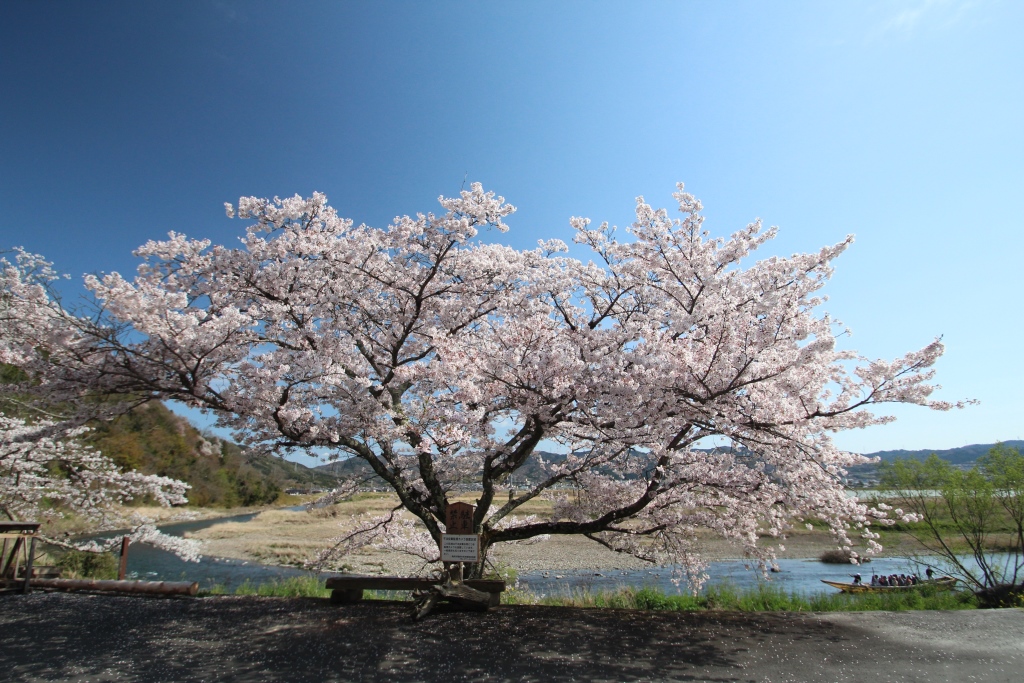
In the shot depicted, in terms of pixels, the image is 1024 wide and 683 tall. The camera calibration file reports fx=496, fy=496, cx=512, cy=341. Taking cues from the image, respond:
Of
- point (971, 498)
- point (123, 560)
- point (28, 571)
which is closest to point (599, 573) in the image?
point (971, 498)

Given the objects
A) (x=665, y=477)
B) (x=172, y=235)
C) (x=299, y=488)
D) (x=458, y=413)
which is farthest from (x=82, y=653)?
(x=299, y=488)

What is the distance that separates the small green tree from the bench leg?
1011 cm

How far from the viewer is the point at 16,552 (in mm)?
8039

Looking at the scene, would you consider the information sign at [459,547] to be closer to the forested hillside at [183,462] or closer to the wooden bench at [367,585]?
the wooden bench at [367,585]

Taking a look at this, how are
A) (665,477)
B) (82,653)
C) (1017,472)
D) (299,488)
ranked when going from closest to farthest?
(82,653)
(665,477)
(1017,472)
(299,488)

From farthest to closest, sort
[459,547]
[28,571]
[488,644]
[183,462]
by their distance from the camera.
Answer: [183,462]
[28,571]
[459,547]
[488,644]

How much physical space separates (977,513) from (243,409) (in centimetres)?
1320

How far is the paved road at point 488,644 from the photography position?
440cm

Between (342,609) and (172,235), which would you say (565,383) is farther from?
(172,235)

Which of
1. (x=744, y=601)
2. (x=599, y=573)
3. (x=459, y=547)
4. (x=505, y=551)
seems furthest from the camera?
(x=505, y=551)

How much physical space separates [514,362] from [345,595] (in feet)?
14.7

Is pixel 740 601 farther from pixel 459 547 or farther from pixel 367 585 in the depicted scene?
pixel 367 585

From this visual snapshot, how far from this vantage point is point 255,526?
112 ft

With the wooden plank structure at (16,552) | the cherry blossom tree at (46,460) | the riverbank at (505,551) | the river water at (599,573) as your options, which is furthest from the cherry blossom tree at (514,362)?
the riverbank at (505,551)
